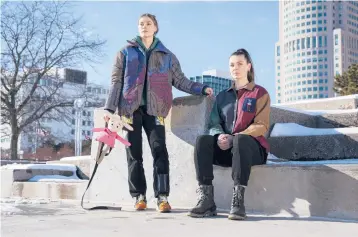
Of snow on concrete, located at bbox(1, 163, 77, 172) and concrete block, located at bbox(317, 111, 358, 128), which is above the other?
concrete block, located at bbox(317, 111, 358, 128)

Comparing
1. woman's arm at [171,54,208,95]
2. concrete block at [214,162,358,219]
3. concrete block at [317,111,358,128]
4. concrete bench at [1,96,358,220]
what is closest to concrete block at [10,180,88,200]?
concrete bench at [1,96,358,220]

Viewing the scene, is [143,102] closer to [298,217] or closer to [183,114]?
[183,114]

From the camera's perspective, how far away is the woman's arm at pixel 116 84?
3.91 metres

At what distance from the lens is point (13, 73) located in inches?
728

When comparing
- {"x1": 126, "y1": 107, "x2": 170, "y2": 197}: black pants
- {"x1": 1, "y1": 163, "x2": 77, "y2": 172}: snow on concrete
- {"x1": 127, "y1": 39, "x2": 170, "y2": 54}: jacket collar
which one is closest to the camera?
{"x1": 126, "y1": 107, "x2": 170, "y2": 197}: black pants

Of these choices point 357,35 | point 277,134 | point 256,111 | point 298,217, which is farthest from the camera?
Answer: point 357,35

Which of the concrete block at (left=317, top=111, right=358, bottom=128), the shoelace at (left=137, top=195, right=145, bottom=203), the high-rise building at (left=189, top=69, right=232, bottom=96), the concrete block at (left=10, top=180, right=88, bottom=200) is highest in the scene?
the high-rise building at (left=189, top=69, right=232, bottom=96)

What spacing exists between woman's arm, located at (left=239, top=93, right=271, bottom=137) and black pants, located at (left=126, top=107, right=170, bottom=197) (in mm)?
779

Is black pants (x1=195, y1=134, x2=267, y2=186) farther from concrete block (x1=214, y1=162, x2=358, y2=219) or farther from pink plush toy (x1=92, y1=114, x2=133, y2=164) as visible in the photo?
pink plush toy (x1=92, y1=114, x2=133, y2=164)

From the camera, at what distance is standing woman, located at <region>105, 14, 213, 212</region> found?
3863mm

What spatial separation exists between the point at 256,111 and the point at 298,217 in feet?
2.85

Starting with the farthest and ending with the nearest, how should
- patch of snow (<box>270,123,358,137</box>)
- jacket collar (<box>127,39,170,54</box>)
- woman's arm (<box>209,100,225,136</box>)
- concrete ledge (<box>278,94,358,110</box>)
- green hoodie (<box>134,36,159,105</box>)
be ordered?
concrete ledge (<box>278,94,358,110</box>) < patch of snow (<box>270,123,358,137</box>) < jacket collar (<box>127,39,170,54</box>) < green hoodie (<box>134,36,159,105</box>) < woman's arm (<box>209,100,225,136</box>)

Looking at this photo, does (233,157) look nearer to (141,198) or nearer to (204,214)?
(204,214)

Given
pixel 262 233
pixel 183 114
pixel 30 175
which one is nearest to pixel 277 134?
pixel 183 114
